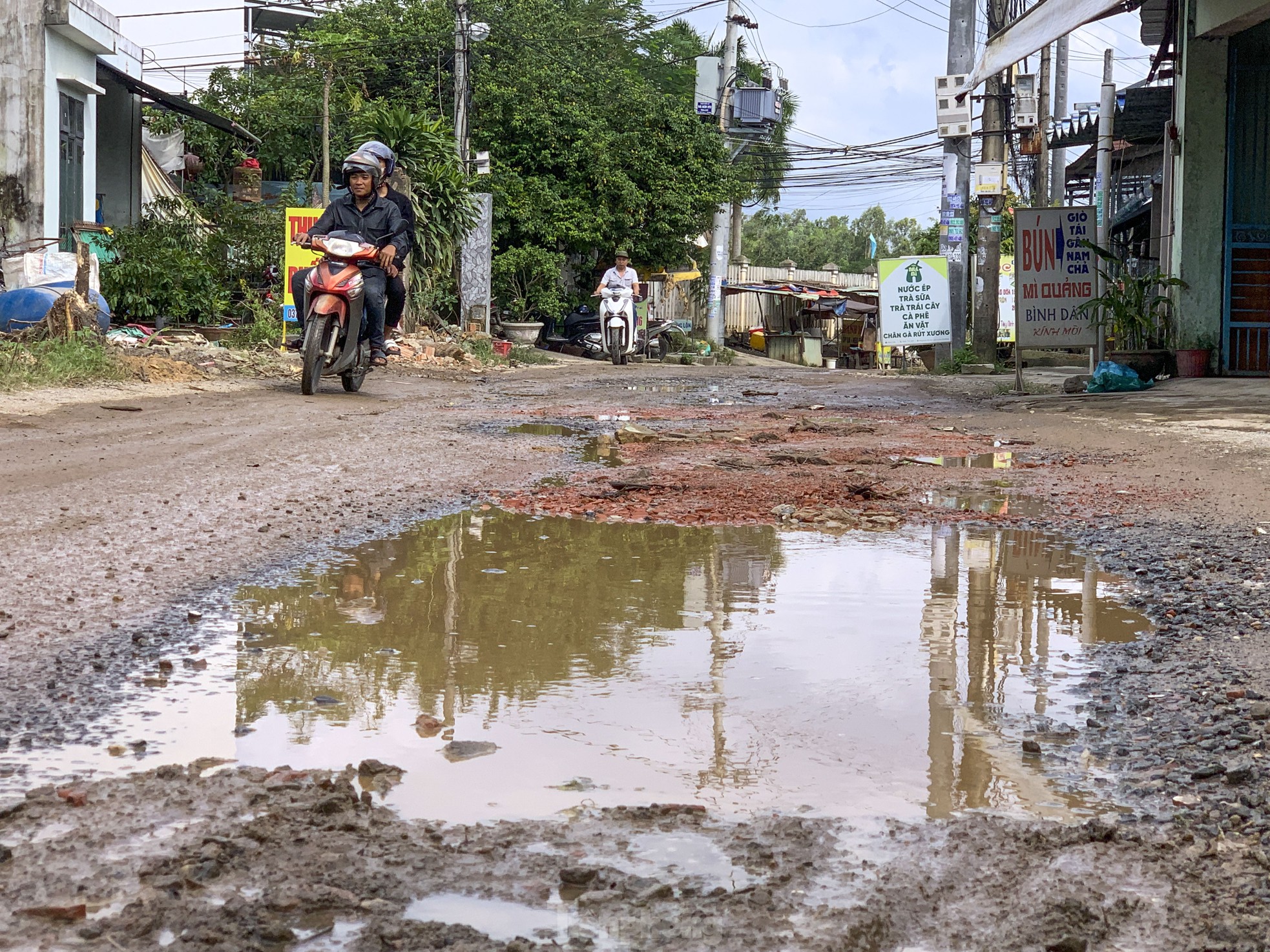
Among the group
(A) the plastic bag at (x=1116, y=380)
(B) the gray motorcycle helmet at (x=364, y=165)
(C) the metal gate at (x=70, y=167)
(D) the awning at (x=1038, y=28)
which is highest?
(D) the awning at (x=1038, y=28)

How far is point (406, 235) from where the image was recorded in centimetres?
939

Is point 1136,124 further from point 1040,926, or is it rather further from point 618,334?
point 1040,926

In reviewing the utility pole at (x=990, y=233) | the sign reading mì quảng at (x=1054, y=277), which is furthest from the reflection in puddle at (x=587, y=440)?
the utility pole at (x=990, y=233)

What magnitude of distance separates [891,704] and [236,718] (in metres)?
1.35

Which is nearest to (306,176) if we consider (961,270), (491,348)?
(491,348)

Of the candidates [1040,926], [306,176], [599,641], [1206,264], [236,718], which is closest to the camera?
[1040,926]

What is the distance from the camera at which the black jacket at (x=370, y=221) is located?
365 inches

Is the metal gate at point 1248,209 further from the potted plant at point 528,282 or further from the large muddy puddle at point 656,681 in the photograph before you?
the potted plant at point 528,282

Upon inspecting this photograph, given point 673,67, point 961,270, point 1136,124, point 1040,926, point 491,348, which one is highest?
point 673,67

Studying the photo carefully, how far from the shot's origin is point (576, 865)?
5.87 ft

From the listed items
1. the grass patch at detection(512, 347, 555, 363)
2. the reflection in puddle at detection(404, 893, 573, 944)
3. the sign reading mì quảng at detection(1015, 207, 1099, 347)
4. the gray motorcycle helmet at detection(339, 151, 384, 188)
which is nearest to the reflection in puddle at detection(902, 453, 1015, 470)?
the gray motorcycle helmet at detection(339, 151, 384, 188)

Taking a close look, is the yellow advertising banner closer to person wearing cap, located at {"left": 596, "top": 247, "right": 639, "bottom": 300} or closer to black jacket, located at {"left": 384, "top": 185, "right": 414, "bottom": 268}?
person wearing cap, located at {"left": 596, "top": 247, "right": 639, "bottom": 300}

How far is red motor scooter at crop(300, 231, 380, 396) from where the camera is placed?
29.7ft

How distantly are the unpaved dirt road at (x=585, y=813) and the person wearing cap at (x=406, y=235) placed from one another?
3002 mm
